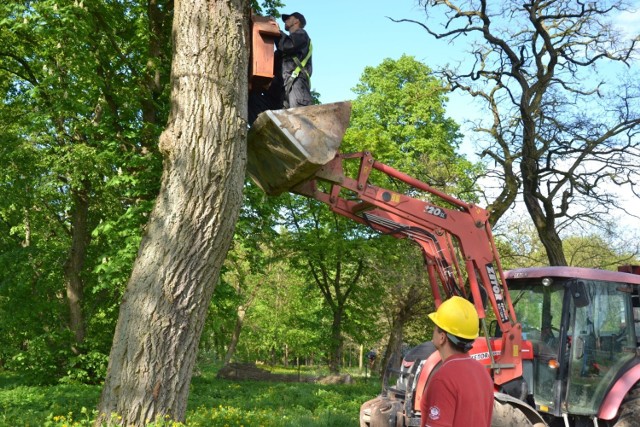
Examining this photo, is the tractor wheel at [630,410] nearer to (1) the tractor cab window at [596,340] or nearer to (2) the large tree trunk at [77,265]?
(1) the tractor cab window at [596,340]

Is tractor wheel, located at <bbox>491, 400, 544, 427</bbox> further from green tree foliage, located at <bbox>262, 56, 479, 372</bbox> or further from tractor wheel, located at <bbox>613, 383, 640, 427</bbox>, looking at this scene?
green tree foliage, located at <bbox>262, 56, 479, 372</bbox>

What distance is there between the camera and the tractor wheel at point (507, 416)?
20.4 feet

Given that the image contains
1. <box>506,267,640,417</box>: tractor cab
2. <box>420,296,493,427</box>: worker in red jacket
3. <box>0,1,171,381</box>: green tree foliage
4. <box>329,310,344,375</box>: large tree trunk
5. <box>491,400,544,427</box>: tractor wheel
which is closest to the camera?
<box>420,296,493,427</box>: worker in red jacket

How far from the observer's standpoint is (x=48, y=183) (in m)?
13.8

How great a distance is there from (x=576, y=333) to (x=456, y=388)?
5046mm

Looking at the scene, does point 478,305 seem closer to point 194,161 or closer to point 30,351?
point 194,161

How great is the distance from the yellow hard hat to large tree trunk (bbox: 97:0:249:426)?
1.85 meters

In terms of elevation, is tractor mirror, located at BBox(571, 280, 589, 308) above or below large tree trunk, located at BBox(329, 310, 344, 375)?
above

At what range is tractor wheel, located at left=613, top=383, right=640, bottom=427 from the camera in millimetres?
7152

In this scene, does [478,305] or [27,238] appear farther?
[27,238]

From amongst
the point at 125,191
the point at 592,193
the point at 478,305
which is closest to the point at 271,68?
the point at 478,305

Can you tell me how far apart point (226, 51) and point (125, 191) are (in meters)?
10.4

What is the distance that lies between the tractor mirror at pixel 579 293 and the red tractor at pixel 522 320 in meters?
0.01

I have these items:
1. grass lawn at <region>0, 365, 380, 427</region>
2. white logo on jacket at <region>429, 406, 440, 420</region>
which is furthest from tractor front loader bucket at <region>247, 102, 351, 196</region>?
white logo on jacket at <region>429, 406, 440, 420</region>
